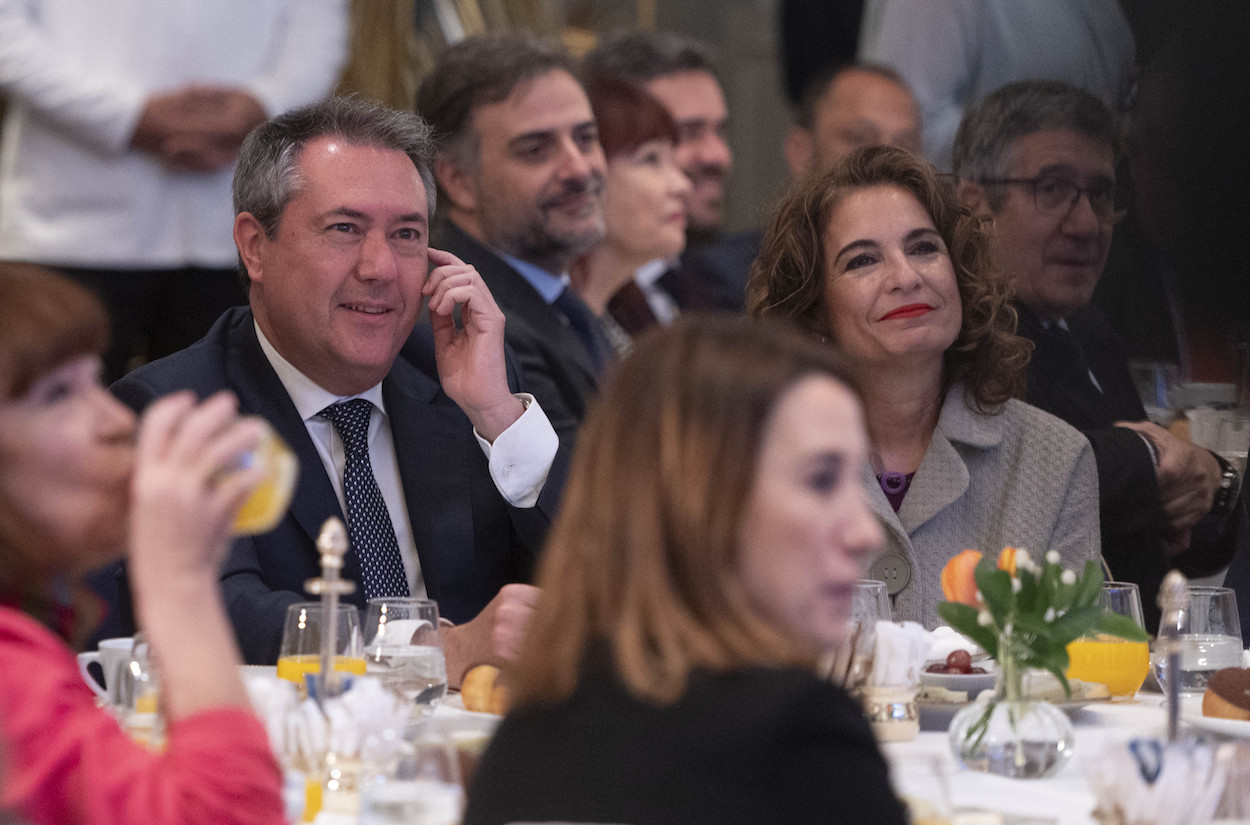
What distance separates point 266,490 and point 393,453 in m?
1.40

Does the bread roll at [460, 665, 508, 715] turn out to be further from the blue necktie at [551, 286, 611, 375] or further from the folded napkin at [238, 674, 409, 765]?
the blue necktie at [551, 286, 611, 375]

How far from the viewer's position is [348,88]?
4.25 m

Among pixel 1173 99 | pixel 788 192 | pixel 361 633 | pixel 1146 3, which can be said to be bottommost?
pixel 361 633

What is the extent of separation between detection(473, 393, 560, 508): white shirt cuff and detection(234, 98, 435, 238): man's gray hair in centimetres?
51

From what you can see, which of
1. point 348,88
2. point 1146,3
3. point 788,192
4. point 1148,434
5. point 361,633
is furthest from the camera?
point 348,88

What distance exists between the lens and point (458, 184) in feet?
12.2

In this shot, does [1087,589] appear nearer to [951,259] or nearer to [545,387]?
[951,259]

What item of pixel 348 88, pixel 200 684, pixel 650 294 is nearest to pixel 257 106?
pixel 348 88

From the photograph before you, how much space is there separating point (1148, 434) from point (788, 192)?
3.48ft

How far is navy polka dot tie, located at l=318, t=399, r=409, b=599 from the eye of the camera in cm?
223

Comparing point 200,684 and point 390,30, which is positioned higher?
point 390,30

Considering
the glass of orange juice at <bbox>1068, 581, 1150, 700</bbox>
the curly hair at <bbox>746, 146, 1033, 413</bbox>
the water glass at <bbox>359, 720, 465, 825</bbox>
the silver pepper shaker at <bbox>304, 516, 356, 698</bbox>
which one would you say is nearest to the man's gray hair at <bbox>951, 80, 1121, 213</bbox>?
the curly hair at <bbox>746, 146, 1033, 413</bbox>

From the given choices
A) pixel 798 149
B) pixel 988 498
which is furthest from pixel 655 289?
A: pixel 988 498

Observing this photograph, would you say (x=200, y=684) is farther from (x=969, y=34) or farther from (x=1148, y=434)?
Answer: (x=969, y=34)
